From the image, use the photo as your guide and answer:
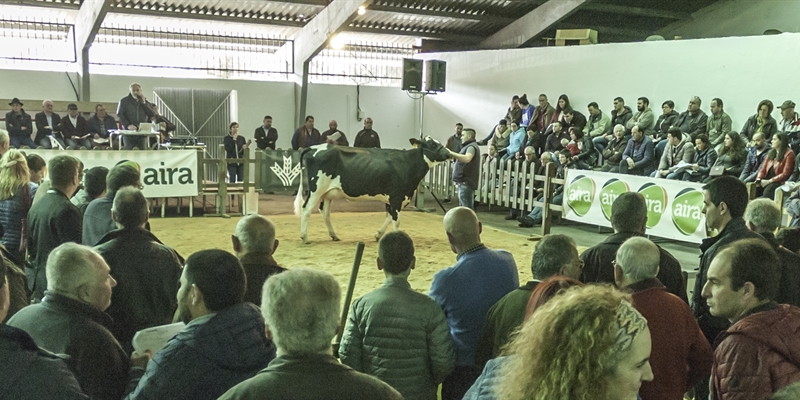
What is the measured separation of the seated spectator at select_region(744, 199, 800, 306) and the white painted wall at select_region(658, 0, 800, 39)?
1446cm

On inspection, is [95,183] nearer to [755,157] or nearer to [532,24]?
[755,157]

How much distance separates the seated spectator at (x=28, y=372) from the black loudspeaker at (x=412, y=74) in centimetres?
1739

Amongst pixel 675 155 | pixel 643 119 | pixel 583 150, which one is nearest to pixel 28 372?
pixel 675 155

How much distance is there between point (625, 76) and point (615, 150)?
273 centimetres

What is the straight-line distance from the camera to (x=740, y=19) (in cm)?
1792

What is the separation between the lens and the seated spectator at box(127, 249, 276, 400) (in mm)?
2428

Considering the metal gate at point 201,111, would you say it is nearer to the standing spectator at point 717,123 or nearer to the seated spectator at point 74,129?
the seated spectator at point 74,129

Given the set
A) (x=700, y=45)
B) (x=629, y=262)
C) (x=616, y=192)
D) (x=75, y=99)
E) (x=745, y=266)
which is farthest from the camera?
(x=75, y=99)

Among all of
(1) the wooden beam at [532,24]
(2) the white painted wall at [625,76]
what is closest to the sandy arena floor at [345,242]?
(2) the white painted wall at [625,76]

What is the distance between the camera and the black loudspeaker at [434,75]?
1984cm

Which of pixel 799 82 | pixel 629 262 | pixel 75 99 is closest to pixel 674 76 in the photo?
pixel 799 82

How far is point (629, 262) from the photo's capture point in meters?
3.36

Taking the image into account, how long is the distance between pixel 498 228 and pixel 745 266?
35.8ft

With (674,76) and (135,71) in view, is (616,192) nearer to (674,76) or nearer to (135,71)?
(674,76)
